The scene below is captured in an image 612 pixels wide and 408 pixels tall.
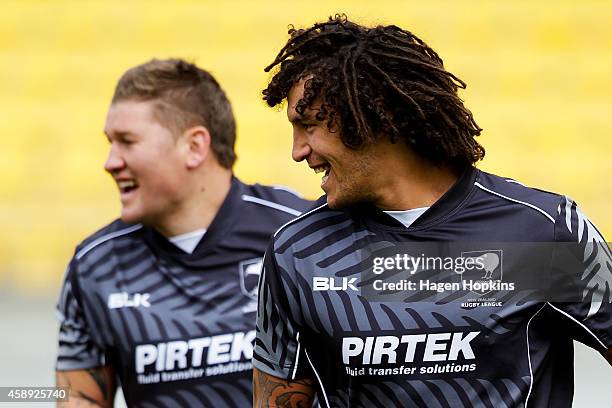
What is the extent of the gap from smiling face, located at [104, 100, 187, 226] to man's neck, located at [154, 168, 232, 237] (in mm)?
20

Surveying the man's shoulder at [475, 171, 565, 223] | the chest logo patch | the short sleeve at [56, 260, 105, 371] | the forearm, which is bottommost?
the forearm

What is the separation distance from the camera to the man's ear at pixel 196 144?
413 centimetres

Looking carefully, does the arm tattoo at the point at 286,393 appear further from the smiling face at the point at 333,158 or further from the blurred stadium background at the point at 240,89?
the blurred stadium background at the point at 240,89

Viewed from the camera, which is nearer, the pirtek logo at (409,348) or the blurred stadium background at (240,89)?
the pirtek logo at (409,348)

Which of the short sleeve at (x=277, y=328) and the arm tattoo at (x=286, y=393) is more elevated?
the short sleeve at (x=277, y=328)

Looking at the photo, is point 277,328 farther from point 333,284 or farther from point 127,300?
point 127,300

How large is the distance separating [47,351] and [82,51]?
3373 millimetres

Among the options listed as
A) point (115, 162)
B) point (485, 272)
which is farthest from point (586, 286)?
point (115, 162)

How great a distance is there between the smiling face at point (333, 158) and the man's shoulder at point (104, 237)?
4.45ft

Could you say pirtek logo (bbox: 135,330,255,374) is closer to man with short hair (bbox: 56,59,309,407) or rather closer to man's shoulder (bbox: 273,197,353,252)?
man with short hair (bbox: 56,59,309,407)

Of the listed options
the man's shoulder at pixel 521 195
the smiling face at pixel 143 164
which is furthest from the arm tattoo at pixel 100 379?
the man's shoulder at pixel 521 195

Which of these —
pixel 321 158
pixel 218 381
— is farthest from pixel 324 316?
pixel 218 381

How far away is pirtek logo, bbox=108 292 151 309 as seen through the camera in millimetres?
3955

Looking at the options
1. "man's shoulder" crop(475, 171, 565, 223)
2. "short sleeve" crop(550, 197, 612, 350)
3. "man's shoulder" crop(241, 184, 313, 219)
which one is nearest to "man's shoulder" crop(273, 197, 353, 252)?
"man's shoulder" crop(475, 171, 565, 223)
